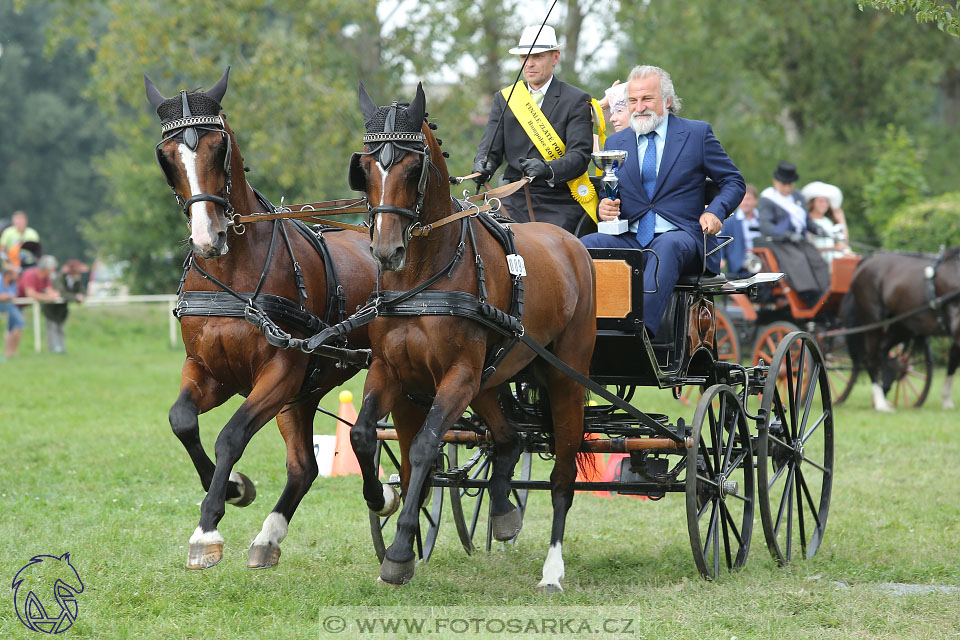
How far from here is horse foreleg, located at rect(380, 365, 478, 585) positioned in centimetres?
484

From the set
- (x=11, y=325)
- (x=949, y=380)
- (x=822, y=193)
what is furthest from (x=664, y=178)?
(x=11, y=325)

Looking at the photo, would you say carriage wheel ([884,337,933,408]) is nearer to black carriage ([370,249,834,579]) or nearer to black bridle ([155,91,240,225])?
black carriage ([370,249,834,579])

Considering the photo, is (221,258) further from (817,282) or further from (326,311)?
(817,282)

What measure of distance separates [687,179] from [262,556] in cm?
304

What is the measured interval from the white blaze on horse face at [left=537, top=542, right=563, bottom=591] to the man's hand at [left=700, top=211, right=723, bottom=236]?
6.12ft

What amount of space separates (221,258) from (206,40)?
61.3 ft

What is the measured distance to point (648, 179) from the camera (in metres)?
6.49

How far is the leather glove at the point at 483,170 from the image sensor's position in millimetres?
6125

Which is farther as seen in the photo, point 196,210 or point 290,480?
point 290,480

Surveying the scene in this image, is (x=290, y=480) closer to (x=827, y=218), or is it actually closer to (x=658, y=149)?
(x=658, y=149)

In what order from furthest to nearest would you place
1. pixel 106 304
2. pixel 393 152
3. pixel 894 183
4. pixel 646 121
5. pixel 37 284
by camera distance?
1. pixel 106 304
2. pixel 37 284
3. pixel 894 183
4. pixel 646 121
5. pixel 393 152

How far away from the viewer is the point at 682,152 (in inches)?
252

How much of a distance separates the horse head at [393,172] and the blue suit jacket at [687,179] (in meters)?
1.93

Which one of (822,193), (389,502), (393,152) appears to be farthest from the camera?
(822,193)
